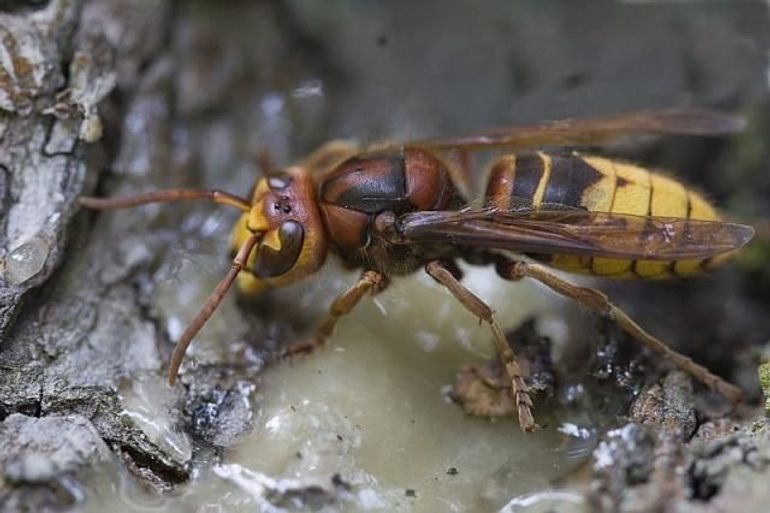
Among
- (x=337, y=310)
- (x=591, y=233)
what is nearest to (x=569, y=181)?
(x=591, y=233)

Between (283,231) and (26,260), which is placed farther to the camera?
(283,231)

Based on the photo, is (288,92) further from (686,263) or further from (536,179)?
(686,263)

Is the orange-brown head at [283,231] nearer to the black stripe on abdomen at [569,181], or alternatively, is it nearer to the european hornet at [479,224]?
the european hornet at [479,224]

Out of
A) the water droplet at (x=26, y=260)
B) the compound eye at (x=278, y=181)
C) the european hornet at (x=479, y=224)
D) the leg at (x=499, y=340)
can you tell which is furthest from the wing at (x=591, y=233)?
the water droplet at (x=26, y=260)

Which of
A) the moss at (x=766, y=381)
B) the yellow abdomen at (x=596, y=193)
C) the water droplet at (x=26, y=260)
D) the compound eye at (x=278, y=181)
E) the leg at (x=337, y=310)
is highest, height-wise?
the yellow abdomen at (x=596, y=193)

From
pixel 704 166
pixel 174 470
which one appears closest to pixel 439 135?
pixel 704 166

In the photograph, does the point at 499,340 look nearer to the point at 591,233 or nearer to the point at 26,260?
the point at 591,233
